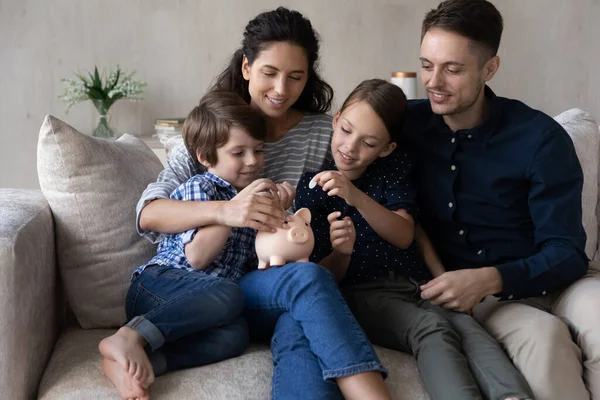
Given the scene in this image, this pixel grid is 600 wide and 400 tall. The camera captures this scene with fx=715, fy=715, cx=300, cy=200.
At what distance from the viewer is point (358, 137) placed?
1754 millimetres

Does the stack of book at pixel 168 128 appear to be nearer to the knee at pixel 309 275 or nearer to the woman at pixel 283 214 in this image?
the woman at pixel 283 214

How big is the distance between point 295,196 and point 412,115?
0.42m

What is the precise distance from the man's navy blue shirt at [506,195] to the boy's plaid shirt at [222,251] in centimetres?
50

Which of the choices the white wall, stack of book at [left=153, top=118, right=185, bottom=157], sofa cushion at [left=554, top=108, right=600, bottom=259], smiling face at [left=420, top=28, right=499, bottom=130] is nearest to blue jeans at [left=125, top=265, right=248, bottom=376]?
smiling face at [left=420, top=28, right=499, bottom=130]

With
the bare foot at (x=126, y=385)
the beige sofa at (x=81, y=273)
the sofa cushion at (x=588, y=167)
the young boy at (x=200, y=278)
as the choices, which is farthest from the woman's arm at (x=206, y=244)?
the sofa cushion at (x=588, y=167)

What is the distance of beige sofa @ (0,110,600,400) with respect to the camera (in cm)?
145

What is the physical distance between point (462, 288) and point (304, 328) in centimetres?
40

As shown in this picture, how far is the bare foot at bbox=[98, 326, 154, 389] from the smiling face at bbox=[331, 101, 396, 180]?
2.18 feet

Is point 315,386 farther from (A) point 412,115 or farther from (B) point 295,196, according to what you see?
(A) point 412,115

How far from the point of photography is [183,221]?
1656 millimetres

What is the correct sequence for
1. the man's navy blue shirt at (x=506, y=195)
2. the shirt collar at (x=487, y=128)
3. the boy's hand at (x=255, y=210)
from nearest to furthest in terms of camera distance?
the boy's hand at (x=255, y=210), the man's navy blue shirt at (x=506, y=195), the shirt collar at (x=487, y=128)

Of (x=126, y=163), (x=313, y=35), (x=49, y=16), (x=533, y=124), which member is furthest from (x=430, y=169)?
(x=49, y=16)

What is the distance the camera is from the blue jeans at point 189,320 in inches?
59.1

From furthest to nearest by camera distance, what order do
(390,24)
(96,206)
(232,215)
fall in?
1. (390,24)
2. (96,206)
3. (232,215)
